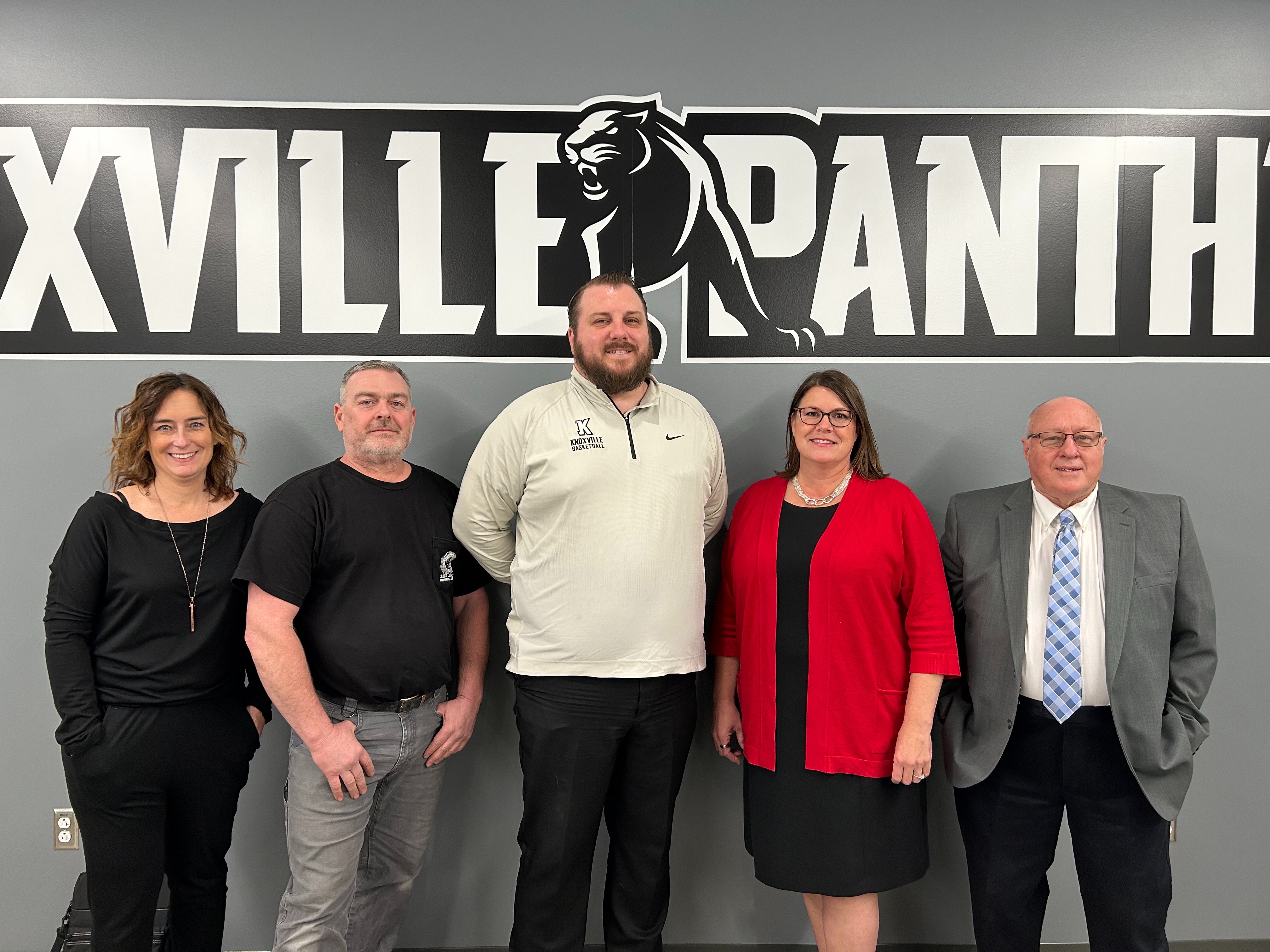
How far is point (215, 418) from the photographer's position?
2.08m

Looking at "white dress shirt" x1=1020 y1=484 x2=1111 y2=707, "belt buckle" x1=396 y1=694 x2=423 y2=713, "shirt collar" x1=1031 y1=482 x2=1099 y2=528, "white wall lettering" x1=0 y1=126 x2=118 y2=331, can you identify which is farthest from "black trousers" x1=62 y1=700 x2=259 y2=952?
"shirt collar" x1=1031 y1=482 x2=1099 y2=528

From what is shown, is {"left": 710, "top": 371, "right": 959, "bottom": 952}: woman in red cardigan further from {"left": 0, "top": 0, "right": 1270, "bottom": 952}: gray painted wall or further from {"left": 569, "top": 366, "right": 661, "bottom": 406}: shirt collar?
{"left": 0, "top": 0, "right": 1270, "bottom": 952}: gray painted wall

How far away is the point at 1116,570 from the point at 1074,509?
18 centimetres

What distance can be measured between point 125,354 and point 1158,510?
3127mm

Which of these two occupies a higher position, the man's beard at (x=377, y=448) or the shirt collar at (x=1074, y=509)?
the man's beard at (x=377, y=448)

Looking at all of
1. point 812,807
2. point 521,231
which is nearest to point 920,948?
point 812,807

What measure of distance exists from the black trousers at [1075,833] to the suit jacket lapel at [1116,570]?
0.18 metres

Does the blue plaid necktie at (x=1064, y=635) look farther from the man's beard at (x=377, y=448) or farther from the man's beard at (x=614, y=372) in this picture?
the man's beard at (x=377, y=448)

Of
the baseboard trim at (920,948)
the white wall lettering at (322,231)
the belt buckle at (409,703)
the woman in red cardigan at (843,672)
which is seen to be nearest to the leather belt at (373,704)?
the belt buckle at (409,703)

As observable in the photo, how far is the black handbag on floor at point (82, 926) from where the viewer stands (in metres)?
2.21

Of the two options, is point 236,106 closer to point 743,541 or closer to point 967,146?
point 743,541

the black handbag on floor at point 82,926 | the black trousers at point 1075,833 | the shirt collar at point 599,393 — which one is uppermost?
the shirt collar at point 599,393

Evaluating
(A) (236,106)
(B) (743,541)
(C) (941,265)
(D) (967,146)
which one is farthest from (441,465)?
(D) (967,146)

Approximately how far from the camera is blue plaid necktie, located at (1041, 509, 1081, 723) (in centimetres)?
197
